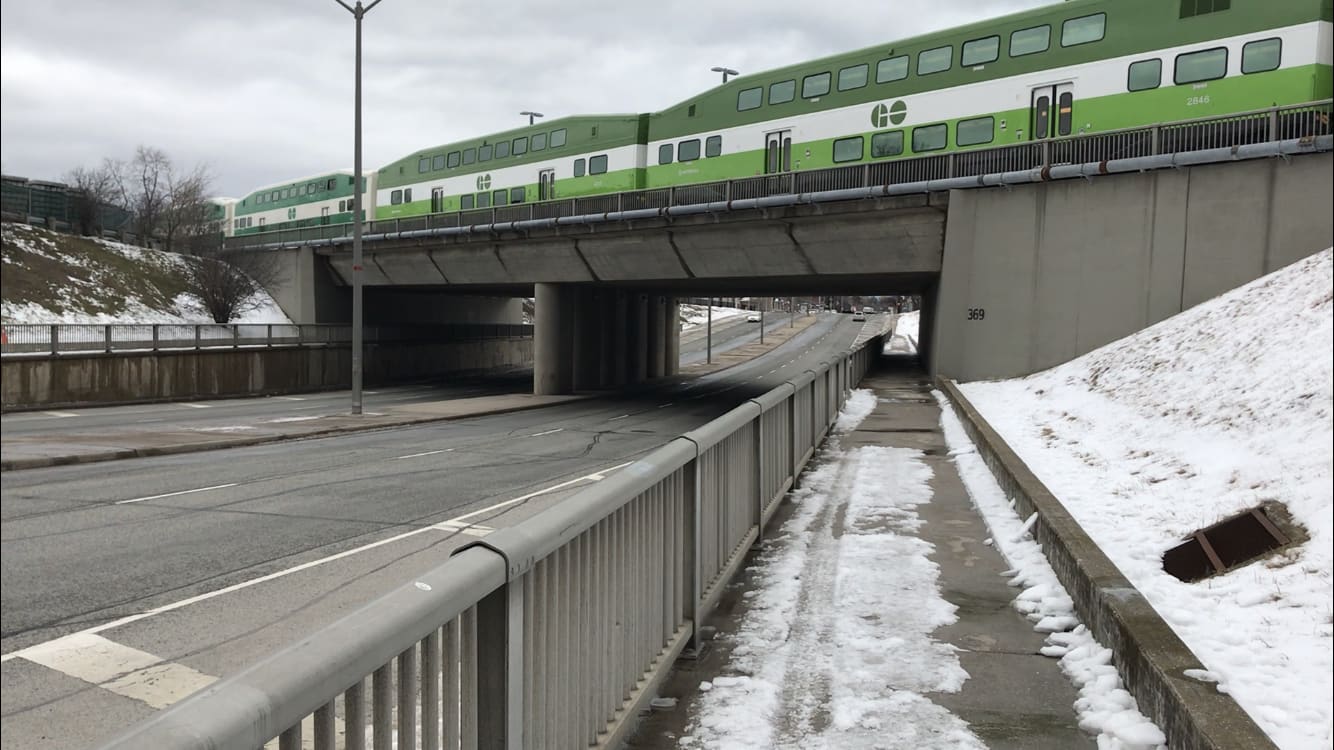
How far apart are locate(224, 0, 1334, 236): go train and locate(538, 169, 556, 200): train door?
54mm

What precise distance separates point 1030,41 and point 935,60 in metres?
2.48

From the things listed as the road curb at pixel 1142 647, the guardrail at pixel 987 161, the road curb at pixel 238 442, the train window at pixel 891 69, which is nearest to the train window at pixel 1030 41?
the guardrail at pixel 987 161

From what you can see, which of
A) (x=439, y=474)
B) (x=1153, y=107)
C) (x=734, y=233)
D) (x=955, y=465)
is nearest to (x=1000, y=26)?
(x=1153, y=107)

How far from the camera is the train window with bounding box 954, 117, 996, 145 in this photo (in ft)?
74.0

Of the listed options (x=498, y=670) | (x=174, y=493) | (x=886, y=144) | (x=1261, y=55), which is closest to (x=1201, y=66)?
(x=1261, y=55)

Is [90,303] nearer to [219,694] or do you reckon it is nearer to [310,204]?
[310,204]

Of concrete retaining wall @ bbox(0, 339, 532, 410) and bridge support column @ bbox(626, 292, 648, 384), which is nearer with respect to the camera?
concrete retaining wall @ bbox(0, 339, 532, 410)

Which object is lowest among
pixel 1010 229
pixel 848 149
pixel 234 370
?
pixel 234 370

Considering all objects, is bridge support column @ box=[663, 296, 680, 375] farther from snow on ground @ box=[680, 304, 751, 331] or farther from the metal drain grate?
the metal drain grate

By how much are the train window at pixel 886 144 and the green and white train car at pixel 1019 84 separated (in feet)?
0.12

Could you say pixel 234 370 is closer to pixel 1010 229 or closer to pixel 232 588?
pixel 1010 229

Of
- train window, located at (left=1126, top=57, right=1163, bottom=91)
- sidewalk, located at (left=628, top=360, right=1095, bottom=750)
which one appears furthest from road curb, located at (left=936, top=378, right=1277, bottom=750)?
train window, located at (left=1126, top=57, right=1163, bottom=91)

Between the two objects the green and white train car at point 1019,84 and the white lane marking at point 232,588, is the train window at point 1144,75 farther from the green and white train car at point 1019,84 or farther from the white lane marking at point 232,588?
the white lane marking at point 232,588

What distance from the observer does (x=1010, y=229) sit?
23141 mm
